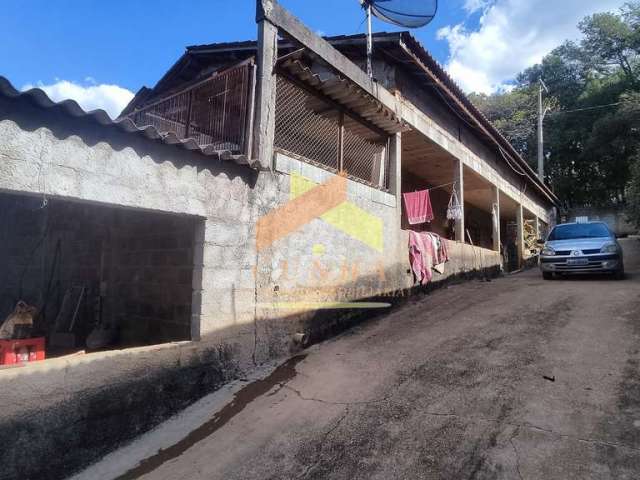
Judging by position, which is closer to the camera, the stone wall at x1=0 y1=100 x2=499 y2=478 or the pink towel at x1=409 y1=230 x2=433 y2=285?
the stone wall at x1=0 y1=100 x2=499 y2=478

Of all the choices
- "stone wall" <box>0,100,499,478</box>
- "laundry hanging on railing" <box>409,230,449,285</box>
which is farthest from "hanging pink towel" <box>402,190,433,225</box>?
"stone wall" <box>0,100,499,478</box>

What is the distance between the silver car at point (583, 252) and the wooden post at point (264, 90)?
7.73 metres

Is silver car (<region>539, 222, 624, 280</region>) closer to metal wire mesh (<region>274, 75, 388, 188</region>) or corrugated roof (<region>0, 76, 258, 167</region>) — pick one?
metal wire mesh (<region>274, 75, 388, 188</region>)

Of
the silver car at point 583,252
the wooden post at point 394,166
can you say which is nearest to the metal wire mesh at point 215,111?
the wooden post at point 394,166

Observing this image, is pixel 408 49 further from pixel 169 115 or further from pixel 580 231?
pixel 580 231

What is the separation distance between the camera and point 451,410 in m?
3.47

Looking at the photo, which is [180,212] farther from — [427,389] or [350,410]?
[427,389]

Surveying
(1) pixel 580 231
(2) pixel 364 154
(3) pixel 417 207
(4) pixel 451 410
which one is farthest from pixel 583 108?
(4) pixel 451 410

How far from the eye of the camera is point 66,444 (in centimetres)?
311

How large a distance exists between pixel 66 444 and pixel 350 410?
2.39 m

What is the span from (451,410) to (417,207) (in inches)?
251

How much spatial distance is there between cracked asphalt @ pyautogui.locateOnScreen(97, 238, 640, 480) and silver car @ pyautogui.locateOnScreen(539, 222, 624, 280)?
338cm

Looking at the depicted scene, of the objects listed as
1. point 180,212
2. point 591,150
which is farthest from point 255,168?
point 591,150

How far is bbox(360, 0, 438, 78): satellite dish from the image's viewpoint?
7477mm
